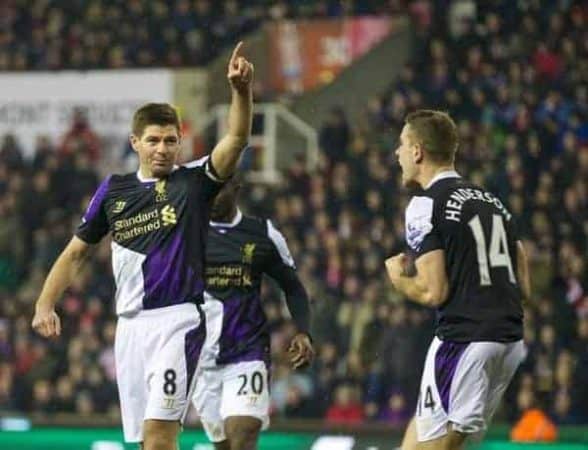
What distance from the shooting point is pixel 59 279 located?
8359mm

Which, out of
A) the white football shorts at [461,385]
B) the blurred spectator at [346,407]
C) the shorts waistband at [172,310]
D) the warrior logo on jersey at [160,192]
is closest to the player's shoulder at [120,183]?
the warrior logo on jersey at [160,192]

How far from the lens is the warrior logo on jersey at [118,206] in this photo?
8.28m

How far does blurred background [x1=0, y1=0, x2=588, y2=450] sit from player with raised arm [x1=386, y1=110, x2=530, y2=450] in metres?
4.59

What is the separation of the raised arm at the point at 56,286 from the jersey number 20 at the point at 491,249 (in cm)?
213

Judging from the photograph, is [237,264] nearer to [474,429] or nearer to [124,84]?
[474,429]

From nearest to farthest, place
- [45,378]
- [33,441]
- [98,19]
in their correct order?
[33,441], [45,378], [98,19]

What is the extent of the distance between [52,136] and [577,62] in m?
6.91

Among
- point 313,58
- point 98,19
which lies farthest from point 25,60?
point 313,58

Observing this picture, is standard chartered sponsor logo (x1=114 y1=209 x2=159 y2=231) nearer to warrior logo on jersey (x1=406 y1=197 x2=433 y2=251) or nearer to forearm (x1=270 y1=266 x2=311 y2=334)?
warrior logo on jersey (x1=406 y1=197 x2=433 y2=251)

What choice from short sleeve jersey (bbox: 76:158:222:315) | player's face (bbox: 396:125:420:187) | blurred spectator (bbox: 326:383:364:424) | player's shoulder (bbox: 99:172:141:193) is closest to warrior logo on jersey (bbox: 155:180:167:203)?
short sleeve jersey (bbox: 76:158:222:315)

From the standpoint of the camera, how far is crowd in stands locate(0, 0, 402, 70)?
22844 millimetres

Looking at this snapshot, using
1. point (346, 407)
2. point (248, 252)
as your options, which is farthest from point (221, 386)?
point (346, 407)

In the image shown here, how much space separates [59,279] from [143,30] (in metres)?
15.4

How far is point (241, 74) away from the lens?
7.67m
